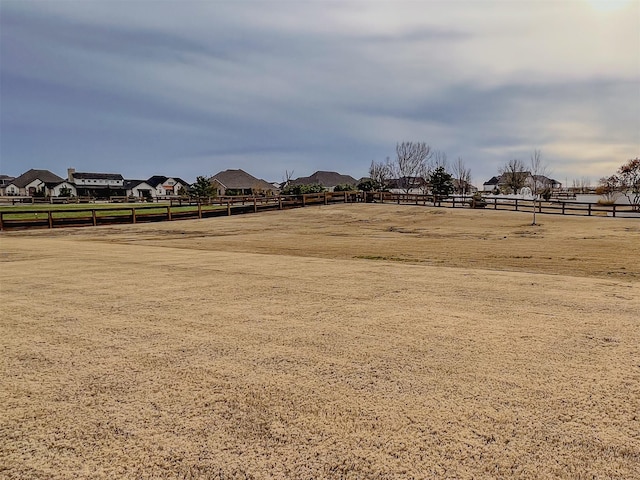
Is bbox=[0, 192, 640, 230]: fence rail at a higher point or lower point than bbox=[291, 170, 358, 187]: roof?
lower

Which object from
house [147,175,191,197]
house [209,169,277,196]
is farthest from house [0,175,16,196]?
house [209,169,277,196]

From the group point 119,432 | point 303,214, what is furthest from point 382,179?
point 119,432

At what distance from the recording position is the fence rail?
2528 cm

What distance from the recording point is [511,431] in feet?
9.51

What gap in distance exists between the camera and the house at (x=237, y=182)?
86750 millimetres

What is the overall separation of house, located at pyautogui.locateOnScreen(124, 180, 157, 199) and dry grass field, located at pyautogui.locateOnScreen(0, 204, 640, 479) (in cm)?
10040

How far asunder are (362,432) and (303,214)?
1214 inches

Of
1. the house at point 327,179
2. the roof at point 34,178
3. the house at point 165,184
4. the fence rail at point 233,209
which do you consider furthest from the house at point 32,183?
the fence rail at point 233,209

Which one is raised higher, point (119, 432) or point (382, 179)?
point (382, 179)

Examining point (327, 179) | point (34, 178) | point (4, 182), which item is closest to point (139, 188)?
point (34, 178)

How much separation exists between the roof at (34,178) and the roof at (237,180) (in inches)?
1501

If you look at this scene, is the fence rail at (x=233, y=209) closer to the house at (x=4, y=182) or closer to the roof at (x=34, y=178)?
the roof at (x=34, y=178)

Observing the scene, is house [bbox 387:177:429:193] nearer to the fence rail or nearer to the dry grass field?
the fence rail

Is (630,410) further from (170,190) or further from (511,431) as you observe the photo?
(170,190)
